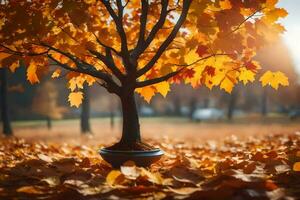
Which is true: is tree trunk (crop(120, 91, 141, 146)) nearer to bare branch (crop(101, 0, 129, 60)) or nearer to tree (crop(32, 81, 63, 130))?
bare branch (crop(101, 0, 129, 60))

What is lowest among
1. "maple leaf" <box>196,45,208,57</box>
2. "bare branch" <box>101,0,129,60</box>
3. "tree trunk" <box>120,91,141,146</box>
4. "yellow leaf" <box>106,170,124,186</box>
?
"yellow leaf" <box>106,170,124,186</box>

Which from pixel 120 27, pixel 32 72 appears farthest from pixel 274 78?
pixel 32 72

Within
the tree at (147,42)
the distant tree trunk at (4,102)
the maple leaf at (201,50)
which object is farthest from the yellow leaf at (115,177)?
the distant tree trunk at (4,102)

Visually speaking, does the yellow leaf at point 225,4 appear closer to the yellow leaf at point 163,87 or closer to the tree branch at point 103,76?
the yellow leaf at point 163,87

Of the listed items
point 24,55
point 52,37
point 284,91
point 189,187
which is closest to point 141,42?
point 52,37

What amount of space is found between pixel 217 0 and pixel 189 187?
2.38 m

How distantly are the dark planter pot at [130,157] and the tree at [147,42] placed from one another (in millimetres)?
341

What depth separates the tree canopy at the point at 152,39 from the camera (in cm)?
523

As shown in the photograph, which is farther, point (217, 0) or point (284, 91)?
point (284, 91)

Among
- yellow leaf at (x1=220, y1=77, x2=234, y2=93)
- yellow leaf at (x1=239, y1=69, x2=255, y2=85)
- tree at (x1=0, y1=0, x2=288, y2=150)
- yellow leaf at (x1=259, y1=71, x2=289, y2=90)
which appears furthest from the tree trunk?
yellow leaf at (x1=259, y1=71, x2=289, y2=90)

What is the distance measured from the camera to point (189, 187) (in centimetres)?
395

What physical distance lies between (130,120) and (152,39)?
1.17m

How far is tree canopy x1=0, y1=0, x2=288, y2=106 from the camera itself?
523 centimetres

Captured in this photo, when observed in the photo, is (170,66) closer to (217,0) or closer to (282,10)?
(217,0)
